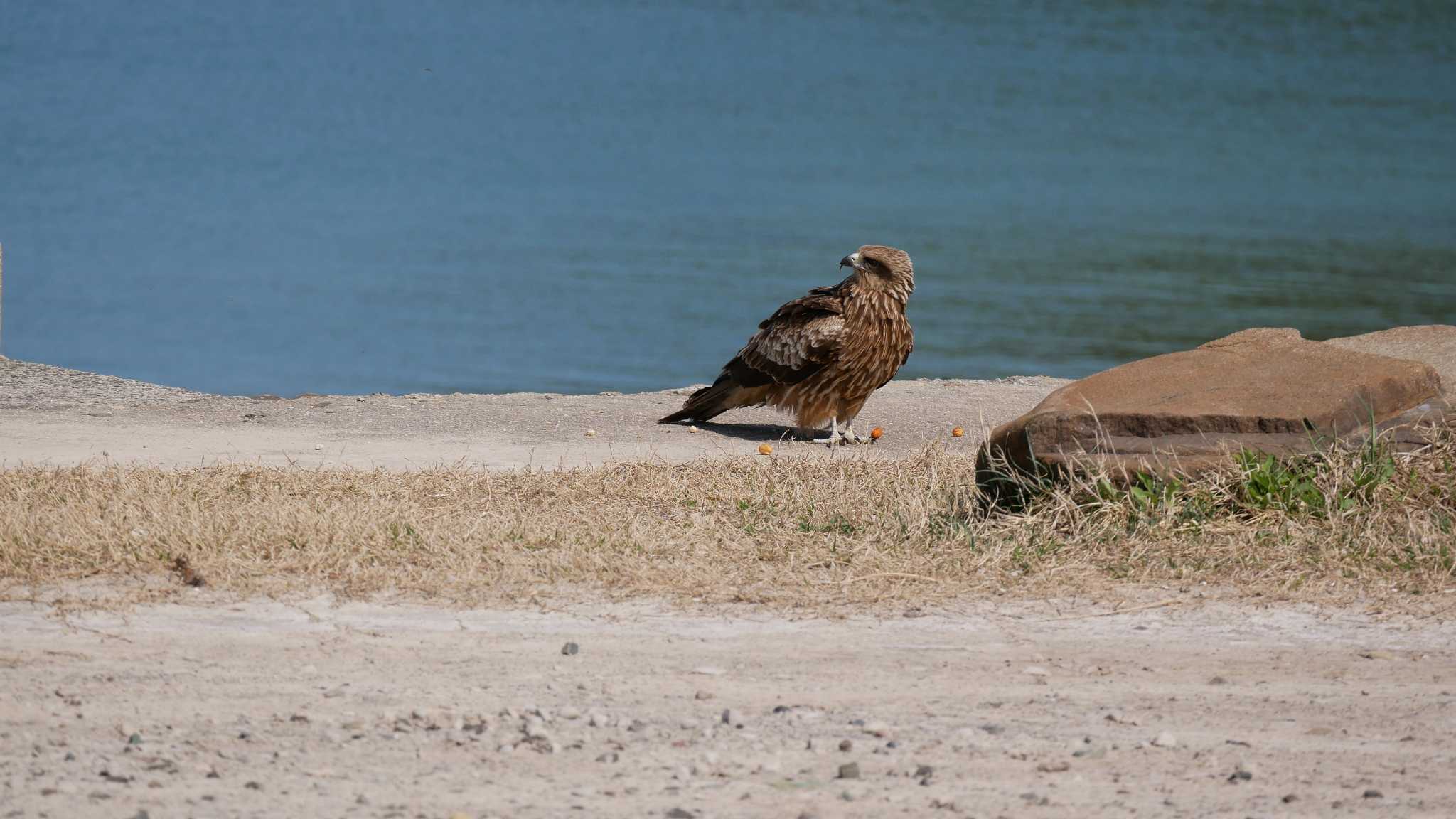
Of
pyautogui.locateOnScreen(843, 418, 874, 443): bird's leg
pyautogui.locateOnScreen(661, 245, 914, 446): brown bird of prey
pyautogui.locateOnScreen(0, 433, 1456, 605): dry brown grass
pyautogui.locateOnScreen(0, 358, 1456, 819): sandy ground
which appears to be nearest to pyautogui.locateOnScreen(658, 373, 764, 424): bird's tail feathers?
pyautogui.locateOnScreen(661, 245, 914, 446): brown bird of prey

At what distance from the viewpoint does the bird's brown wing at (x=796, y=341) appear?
977cm

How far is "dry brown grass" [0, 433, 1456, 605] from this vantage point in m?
5.23

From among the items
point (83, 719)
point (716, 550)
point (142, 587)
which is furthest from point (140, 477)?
point (83, 719)

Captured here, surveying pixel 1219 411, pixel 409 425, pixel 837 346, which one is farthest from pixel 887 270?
pixel 1219 411

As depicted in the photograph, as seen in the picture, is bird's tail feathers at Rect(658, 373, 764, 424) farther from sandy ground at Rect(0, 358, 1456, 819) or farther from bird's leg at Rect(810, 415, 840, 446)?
sandy ground at Rect(0, 358, 1456, 819)

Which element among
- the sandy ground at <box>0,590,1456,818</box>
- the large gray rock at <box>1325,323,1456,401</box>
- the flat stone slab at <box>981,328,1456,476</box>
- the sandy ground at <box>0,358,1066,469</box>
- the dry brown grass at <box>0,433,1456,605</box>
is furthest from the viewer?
the sandy ground at <box>0,358,1066,469</box>

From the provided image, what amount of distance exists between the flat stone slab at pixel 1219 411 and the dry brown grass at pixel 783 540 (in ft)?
0.45

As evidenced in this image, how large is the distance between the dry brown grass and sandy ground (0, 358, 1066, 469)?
1882 mm

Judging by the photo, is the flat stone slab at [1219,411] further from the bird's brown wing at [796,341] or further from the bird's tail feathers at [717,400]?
the bird's tail feathers at [717,400]

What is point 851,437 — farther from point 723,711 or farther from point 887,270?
point 723,711

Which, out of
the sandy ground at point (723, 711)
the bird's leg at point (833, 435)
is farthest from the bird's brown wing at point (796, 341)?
the sandy ground at point (723, 711)

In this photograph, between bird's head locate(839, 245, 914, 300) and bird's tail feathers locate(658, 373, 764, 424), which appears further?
bird's tail feathers locate(658, 373, 764, 424)

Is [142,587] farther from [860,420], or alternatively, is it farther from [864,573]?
[860,420]

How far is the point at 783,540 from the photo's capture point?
591 centimetres
